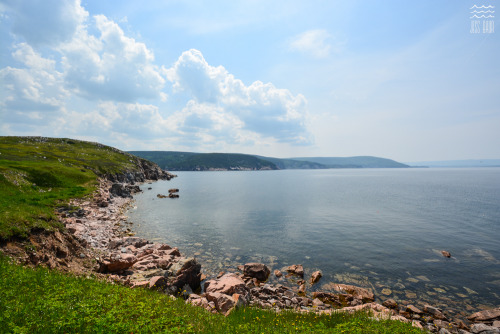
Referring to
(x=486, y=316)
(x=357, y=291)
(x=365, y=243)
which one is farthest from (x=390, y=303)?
(x=365, y=243)

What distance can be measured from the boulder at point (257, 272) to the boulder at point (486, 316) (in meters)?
16.9

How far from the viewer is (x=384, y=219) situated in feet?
161

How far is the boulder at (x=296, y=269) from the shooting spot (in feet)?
81.5

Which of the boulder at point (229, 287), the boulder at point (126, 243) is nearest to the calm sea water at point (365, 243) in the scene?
the boulder at point (126, 243)

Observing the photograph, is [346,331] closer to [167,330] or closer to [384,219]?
[167,330]

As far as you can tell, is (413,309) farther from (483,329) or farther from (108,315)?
(108,315)

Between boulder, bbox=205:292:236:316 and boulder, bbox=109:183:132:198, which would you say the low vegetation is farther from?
boulder, bbox=109:183:132:198

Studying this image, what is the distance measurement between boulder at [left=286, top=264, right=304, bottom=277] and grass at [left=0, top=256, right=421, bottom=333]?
449 inches

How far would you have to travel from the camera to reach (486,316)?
675 inches

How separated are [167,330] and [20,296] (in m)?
6.66

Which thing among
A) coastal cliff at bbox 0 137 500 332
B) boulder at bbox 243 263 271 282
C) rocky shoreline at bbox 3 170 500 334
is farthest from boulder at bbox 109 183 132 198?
boulder at bbox 243 263 271 282

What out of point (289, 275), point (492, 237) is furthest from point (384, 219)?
point (289, 275)

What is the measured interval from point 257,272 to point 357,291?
31.9 feet

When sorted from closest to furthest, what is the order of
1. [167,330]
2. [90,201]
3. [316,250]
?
[167,330] → [316,250] → [90,201]
